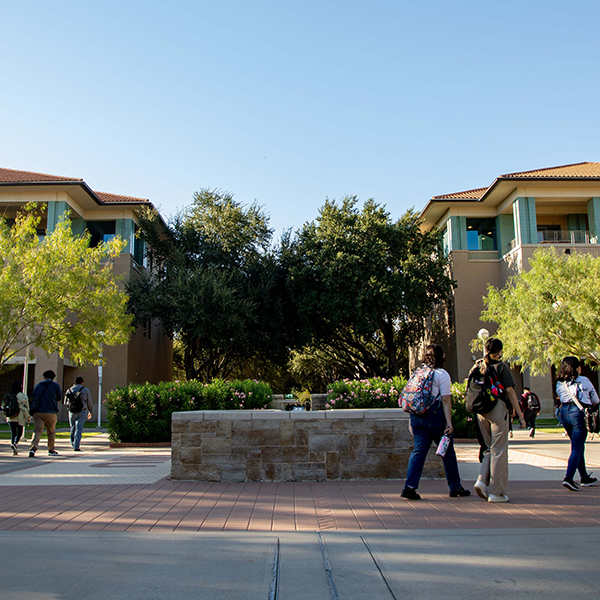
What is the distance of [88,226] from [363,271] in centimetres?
1626

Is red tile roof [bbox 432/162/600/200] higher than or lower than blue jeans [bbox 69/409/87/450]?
higher

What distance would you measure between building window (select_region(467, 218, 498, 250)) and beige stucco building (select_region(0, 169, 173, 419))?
1932 centimetres

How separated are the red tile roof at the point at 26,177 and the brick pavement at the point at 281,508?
2615cm

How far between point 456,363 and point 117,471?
2724cm

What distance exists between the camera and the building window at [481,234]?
3606 centimetres

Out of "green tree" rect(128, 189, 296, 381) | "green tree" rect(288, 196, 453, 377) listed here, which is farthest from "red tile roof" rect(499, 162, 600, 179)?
"green tree" rect(128, 189, 296, 381)

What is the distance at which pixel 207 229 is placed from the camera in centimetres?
3369

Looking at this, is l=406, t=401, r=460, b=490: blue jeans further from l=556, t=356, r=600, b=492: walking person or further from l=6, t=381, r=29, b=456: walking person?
l=6, t=381, r=29, b=456: walking person

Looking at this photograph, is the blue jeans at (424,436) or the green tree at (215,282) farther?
the green tree at (215,282)

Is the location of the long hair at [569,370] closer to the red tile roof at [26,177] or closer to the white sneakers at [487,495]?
the white sneakers at [487,495]

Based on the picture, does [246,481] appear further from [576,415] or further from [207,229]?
[207,229]

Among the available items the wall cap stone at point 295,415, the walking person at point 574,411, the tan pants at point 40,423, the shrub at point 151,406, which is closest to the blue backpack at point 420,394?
the wall cap stone at point 295,415

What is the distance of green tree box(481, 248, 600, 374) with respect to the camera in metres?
21.0

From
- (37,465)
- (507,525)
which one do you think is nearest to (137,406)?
(37,465)
